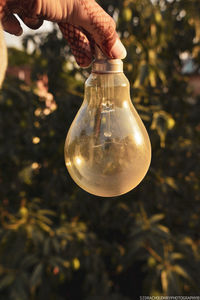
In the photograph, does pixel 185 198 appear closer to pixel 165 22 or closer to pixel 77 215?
pixel 77 215

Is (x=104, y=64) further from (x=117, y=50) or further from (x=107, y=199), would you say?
(x=107, y=199)

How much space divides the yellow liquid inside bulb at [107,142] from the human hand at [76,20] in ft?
0.11

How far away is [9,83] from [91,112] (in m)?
0.87

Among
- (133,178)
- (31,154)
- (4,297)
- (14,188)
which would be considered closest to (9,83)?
(31,154)

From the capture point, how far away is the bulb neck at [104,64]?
33 cm

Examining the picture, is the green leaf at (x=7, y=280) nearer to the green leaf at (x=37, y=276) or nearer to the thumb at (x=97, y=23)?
the green leaf at (x=37, y=276)

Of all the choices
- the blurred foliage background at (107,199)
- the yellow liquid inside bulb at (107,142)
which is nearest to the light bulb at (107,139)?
the yellow liquid inside bulb at (107,142)

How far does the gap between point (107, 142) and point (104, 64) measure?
0.27 feet

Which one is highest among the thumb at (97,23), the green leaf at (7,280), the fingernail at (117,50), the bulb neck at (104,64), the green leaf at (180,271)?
the thumb at (97,23)

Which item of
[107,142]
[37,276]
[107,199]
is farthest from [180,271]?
[107,142]

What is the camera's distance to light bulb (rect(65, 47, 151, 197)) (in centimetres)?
32

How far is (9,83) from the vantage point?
112 centimetres

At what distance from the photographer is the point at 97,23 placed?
299 mm

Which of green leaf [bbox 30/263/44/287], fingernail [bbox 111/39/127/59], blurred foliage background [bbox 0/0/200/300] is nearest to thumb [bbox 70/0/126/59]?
fingernail [bbox 111/39/127/59]
